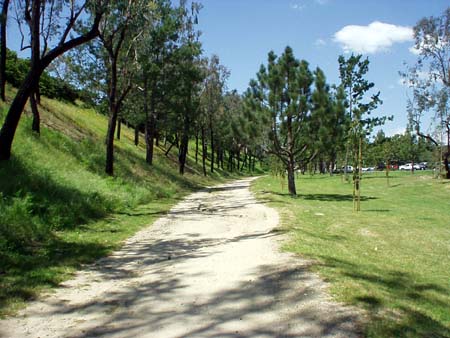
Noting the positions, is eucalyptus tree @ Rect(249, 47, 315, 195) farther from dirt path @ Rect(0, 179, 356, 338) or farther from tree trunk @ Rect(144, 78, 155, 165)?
dirt path @ Rect(0, 179, 356, 338)

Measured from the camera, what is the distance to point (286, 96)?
25.7 metres

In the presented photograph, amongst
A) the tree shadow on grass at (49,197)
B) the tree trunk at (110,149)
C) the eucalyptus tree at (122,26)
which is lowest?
the tree shadow on grass at (49,197)

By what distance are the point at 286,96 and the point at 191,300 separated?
21.4 m

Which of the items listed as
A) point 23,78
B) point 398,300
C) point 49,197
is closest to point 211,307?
point 398,300

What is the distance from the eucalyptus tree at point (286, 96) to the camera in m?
25.2

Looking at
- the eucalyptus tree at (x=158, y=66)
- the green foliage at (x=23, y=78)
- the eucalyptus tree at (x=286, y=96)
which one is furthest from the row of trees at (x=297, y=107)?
the green foliage at (x=23, y=78)

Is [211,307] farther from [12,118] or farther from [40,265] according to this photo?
[12,118]

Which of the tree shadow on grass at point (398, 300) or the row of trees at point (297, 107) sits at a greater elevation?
the row of trees at point (297, 107)

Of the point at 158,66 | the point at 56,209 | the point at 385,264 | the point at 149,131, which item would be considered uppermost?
the point at 158,66

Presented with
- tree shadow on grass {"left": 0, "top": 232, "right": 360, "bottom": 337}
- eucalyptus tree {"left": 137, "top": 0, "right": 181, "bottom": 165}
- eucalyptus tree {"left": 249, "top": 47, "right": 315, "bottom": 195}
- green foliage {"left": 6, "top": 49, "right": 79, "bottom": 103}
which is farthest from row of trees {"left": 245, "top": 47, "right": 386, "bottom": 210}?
tree shadow on grass {"left": 0, "top": 232, "right": 360, "bottom": 337}

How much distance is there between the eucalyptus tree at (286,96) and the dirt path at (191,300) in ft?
56.3

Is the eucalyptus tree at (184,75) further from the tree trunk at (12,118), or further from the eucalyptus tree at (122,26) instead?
the tree trunk at (12,118)

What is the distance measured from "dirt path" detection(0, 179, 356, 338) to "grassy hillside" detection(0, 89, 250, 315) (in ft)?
2.04

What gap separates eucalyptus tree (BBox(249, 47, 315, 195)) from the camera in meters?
25.2
